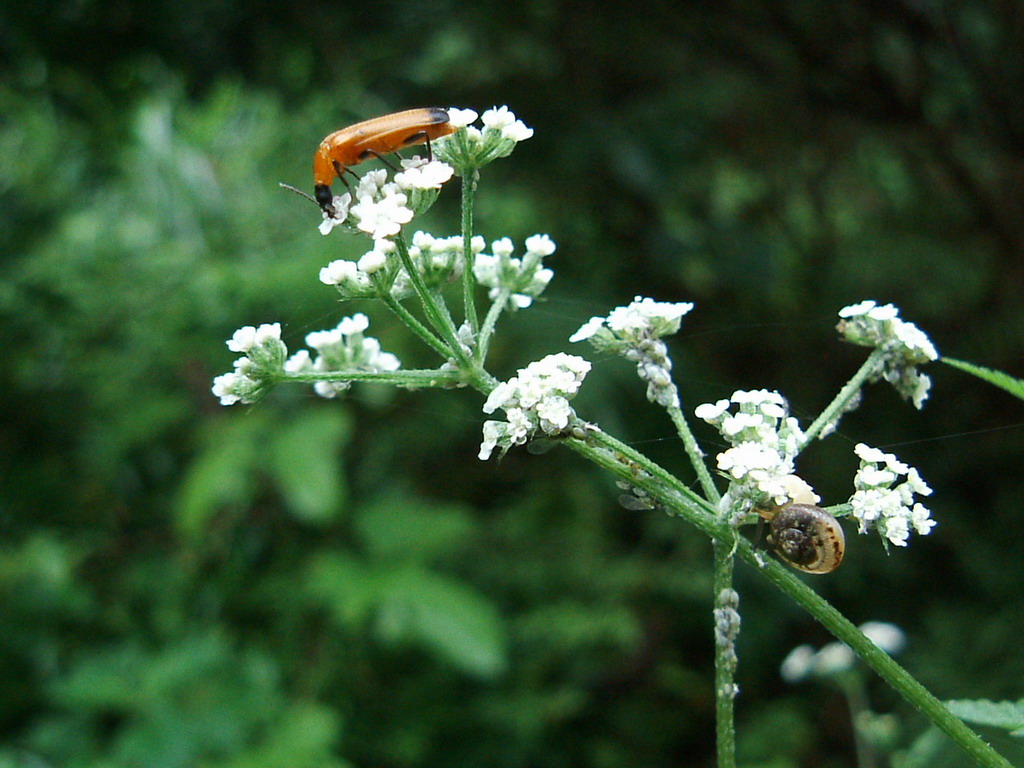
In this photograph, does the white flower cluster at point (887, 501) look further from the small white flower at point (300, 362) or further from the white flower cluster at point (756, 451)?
the small white flower at point (300, 362)

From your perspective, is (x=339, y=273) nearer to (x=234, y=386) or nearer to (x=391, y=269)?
(x=391, y=269)

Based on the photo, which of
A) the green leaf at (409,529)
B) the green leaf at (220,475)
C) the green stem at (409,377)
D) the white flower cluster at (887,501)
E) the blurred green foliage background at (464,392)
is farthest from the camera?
the green leaf at (409,529)

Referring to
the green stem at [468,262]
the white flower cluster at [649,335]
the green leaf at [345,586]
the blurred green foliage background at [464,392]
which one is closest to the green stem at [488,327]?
the green stem at [468,262]

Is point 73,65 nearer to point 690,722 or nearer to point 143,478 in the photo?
point 143,478

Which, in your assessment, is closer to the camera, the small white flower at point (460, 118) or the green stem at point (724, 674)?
the green stem at point (724, 674)

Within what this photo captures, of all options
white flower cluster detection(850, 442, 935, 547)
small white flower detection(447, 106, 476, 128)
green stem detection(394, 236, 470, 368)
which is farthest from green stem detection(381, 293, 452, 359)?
white flower cluster detection(850, 442, 935, 547)

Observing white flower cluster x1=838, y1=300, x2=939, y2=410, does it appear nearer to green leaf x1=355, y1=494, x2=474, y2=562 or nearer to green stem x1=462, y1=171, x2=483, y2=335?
green stem x1=462, y1=171, x2=483, y2=335

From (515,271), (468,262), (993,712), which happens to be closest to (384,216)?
(468,262)
